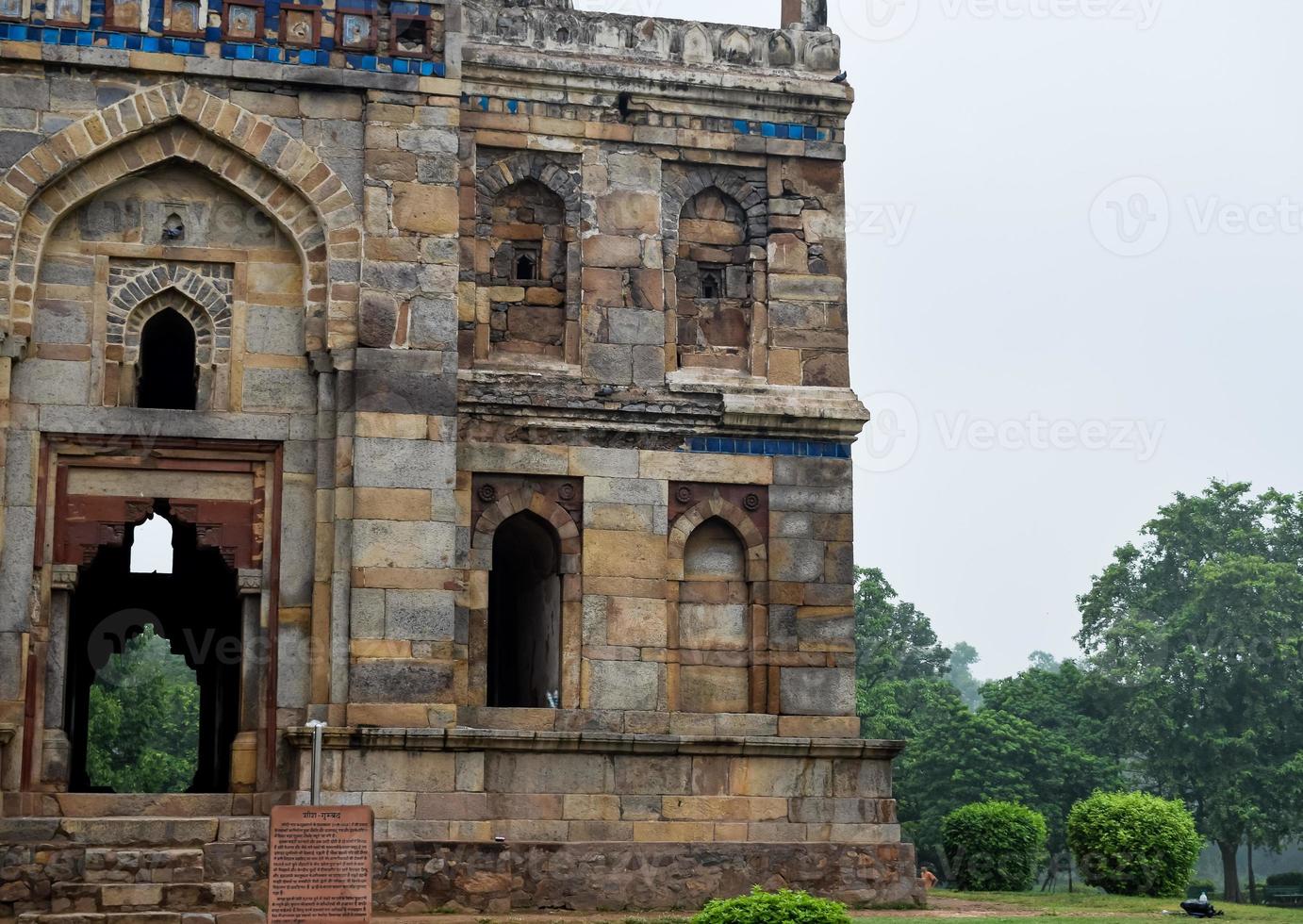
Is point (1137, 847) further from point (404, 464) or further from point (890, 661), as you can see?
point (890, 661)

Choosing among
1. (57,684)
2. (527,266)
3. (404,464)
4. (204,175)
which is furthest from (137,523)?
(527,266)

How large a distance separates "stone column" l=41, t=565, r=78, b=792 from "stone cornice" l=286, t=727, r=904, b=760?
85.9 inches

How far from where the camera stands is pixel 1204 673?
148 ft

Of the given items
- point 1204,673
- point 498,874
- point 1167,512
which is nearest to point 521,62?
point 498,874

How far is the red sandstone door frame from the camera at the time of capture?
1853 centimetres

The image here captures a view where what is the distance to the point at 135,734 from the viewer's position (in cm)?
4169

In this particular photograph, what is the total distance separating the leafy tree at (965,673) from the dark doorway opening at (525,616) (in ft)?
305

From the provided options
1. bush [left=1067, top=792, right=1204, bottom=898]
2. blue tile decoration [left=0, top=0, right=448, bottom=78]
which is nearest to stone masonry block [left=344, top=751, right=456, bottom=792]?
blue tile decoration [left=0, top=0, right=448, bottom=78]

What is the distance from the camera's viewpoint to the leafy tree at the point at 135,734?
40750mm

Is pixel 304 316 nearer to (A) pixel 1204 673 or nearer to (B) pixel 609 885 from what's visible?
(B) pixel 609 885

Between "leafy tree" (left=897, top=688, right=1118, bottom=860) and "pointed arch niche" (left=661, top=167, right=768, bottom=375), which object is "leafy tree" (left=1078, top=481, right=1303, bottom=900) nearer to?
"leafy tree" (left=897, top=688, right=1118, bottom=860)

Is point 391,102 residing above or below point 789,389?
above

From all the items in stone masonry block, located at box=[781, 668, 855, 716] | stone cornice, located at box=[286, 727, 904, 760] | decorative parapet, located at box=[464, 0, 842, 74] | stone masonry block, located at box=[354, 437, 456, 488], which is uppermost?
decorative parapet, located at box=[464, 0, 842, 74]

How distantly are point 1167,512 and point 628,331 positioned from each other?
32041 mm
